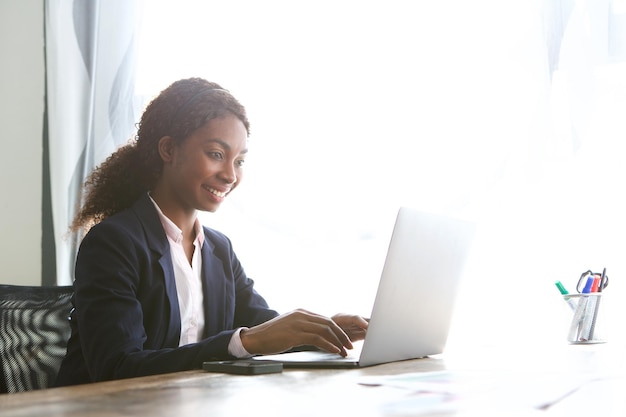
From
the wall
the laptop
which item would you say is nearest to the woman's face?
the laptop

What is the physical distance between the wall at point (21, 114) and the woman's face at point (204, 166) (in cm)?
108

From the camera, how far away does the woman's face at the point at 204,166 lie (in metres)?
1.68

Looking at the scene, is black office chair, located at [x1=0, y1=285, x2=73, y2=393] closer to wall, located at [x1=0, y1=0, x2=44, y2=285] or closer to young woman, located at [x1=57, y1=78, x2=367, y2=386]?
young woman, located at [x1=57, y1=78, x2=367, y2=386]

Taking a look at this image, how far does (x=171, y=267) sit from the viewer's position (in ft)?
5.06

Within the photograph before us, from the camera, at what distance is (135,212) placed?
5.24 ft

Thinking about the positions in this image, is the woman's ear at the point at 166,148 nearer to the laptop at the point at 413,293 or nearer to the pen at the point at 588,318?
the laptop at the point at 413,293

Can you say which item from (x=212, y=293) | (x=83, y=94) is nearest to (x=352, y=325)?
(x=212, y=293)

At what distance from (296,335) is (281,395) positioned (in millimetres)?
352

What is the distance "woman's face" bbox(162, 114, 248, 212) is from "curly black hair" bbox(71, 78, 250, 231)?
0.02 m

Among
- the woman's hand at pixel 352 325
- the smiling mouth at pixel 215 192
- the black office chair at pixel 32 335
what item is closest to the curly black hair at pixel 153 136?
the smiling mouth at pixel 215 192

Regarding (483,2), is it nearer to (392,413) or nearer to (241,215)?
(241,215)

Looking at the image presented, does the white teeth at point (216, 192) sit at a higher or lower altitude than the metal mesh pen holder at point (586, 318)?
higher

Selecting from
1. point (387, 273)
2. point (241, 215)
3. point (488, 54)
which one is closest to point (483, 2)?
point (488, 54)

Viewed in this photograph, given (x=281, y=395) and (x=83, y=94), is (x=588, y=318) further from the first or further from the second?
(x=83, y=94)
